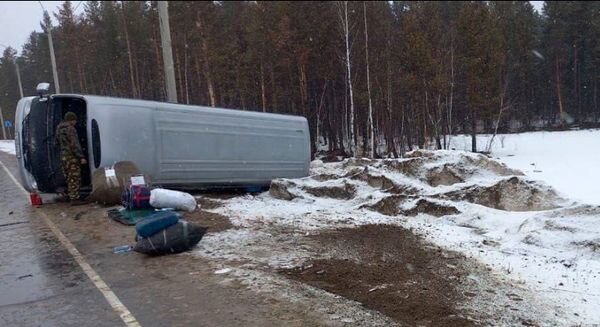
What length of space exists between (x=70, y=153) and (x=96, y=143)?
2.12 feet

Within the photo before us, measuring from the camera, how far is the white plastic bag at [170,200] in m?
8.42

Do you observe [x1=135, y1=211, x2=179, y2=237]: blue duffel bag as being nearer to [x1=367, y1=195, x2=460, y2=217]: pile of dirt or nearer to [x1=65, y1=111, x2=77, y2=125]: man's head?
[x1=367, y1=195, x2=460, y2=217]: pile of dirt

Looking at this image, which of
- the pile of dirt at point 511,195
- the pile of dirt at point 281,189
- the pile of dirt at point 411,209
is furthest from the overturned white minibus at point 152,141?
the pile of dirt at point 511,195

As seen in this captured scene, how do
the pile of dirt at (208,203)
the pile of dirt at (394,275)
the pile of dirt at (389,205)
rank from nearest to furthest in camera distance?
the pile of dirt at (394,275), the pile of dirt at (389,205), the pile of dirt at (208,203)

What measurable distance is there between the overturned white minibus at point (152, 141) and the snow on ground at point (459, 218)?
1.11 meters

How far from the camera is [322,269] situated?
17.7ft

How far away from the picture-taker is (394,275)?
17.1 feet

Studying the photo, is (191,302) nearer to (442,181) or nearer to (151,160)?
(151,160)

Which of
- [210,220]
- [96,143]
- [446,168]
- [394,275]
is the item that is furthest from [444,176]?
[96,143]

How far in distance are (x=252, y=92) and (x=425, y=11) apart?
43.7ft

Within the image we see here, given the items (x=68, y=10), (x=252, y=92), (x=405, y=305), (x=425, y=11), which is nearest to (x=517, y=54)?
(x=425, y=11)

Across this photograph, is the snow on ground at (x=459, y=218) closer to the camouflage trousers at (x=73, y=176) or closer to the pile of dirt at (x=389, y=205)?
the pile of dirt at (x=389, y=205)

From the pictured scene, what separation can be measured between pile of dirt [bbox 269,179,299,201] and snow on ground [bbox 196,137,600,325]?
0.03 m

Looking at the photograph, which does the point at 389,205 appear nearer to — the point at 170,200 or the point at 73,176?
the point at 170,200
